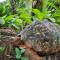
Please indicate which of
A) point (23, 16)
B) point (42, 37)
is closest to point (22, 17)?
point (23, 16)

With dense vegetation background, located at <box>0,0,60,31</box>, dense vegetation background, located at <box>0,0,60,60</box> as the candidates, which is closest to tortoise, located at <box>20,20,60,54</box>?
dense vegetation background, located at <box>0,0,60,60</box>

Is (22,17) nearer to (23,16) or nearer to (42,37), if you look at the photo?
(23,16)

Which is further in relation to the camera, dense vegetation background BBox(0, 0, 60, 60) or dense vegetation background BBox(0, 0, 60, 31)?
dense vegetation background BBox(0, 0, 60, 31)

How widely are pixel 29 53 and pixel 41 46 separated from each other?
253 mm

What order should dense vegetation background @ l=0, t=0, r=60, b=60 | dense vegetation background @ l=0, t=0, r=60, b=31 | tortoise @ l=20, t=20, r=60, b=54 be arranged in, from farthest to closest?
dense vegetation background @ l=0, t=0, r=60, b=31 < dense vegetation background @ l=0, t=0, r=60, b=60 < tortoise @ l=20, t=20, r=60, b=54

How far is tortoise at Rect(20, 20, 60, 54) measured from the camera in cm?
366

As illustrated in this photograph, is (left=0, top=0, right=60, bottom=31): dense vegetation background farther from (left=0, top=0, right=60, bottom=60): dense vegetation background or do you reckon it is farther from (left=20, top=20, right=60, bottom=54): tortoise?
(left=20, top=20, right=60, bottom=54): tortoise

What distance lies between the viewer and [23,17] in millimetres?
5203

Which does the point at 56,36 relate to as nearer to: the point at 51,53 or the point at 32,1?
the point at 51,53

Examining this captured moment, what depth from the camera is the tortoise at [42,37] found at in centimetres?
366

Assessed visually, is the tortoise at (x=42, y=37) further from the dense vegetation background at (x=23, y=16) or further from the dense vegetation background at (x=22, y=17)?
the dense vegetation background at (x=23, y=16)

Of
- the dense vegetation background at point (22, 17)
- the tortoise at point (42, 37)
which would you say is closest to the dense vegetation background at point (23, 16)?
the dense vegetation background at point (22, 17)

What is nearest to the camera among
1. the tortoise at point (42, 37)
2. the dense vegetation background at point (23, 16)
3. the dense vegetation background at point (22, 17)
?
the tortoise at point (42, 37)

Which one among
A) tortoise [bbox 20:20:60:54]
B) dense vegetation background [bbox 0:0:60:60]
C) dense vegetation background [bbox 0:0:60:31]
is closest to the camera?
tortoise [bbox 20:20:60:54]
